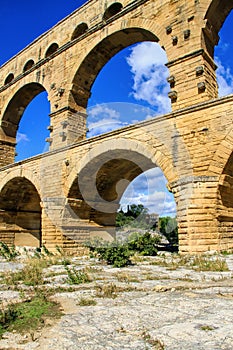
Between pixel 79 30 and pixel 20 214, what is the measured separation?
9448 mm

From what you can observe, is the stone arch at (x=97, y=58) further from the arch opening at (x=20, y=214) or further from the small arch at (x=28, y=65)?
the small arch at (x=28, y=65)

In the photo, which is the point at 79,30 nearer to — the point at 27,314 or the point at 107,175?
the point at 107,175

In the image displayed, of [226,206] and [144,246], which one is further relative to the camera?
[144,246]

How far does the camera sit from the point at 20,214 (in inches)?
616

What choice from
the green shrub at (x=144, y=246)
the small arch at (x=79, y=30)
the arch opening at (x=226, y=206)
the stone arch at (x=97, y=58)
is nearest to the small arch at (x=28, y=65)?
the small arch at (x=79, y=30)

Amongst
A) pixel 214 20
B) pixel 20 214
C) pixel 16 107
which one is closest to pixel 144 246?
pixel 214 20

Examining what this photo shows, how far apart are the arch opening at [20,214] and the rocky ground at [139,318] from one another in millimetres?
10766

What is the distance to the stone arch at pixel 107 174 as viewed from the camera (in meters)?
9.02

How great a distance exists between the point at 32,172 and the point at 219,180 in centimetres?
782

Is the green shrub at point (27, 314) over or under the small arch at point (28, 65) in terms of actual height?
under

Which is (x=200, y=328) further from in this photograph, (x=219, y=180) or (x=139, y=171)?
(x=139, y=171)

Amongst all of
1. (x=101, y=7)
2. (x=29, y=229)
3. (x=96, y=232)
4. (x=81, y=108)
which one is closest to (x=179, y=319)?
(x=96, y=232)

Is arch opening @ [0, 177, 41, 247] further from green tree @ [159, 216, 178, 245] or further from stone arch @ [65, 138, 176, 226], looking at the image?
green tree @ [159, 216, 178, 245]

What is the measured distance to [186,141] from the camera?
8117 millimetres
